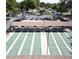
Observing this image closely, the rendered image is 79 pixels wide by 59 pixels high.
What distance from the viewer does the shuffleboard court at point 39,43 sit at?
7551mm

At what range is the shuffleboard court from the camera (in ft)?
24.8

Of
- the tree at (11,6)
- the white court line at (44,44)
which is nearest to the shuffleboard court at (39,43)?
the white court line at (44,44)

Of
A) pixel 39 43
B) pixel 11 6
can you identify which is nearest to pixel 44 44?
pixel 39 43

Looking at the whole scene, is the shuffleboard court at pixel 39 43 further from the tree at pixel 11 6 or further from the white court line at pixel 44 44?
the tree at pixel 11 6

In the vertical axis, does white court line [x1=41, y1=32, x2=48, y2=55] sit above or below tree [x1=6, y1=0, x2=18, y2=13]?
below

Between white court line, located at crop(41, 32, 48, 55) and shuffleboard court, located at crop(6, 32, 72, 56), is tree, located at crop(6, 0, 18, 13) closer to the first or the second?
shuffleboard court, located at crop(6, 32, 72, 56)

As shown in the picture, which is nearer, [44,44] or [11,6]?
[11,6]

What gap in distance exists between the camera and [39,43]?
24.8ft

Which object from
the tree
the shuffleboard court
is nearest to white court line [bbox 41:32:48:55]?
the shuffleboard court

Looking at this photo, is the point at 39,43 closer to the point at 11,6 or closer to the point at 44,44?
the point at 44,44
